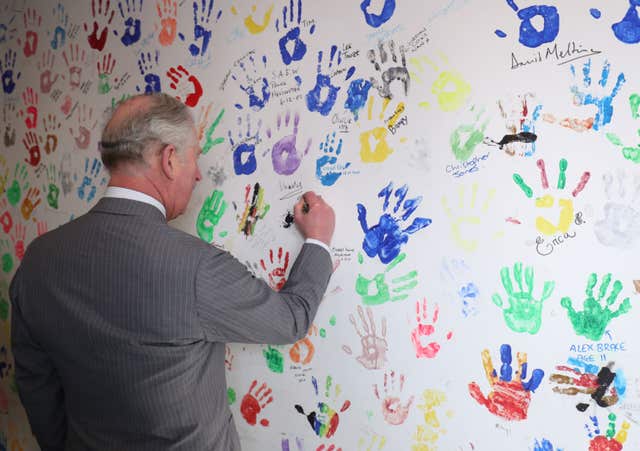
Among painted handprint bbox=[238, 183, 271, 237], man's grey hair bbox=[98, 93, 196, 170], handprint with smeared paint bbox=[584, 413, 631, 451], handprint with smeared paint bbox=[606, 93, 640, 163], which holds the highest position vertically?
handprint with smeared paint bbox=[606, 93, 640, 163]

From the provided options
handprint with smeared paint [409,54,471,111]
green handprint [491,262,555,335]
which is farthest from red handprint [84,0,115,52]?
green handprint [491,262,555,335]

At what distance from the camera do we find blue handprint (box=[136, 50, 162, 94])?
148cm

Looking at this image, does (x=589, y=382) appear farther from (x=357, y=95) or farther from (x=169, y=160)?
(x=169, y=160)

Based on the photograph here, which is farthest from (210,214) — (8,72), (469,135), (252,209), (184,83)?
(8,72)

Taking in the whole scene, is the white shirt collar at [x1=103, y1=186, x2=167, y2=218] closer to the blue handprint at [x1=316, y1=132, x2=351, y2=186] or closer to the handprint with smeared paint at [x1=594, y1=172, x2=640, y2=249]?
the blue handprint at [x1=316, y1=132, x2=351, y2=186]

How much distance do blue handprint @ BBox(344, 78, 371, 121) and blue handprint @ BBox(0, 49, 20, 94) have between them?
139cm

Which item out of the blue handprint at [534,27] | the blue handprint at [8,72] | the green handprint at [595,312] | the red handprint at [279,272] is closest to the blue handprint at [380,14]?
the blue handprint at [534,27]

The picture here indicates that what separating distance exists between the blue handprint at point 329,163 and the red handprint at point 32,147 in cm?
115

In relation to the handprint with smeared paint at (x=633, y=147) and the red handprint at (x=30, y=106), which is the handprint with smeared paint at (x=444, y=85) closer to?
the handprint with smeared paint at (x=633, y=147)

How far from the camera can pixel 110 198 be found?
103cm

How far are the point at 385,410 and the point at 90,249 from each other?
Result: 706mm

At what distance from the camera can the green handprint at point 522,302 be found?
981mm

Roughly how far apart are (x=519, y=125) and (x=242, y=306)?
24.7 inches

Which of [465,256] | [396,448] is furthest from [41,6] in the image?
[396,448]
